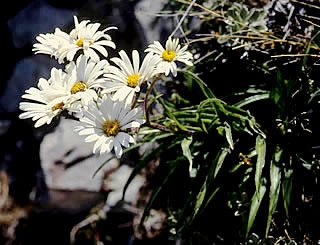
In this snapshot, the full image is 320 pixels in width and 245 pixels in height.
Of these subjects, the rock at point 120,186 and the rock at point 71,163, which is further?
the rock at point 71,163

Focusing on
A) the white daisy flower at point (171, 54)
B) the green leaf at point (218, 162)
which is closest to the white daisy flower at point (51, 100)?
the white daisy flower at point (171, 54)

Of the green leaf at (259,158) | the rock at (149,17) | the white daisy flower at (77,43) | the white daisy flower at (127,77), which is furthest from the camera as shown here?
the rock at (149,17)

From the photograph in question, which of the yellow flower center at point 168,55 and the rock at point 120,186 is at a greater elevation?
the yellow flower center at point 168,55

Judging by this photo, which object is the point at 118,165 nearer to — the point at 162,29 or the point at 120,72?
the point at 162,29

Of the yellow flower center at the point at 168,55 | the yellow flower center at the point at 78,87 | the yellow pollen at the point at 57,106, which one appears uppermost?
the yellow flower center at the point at 168,55

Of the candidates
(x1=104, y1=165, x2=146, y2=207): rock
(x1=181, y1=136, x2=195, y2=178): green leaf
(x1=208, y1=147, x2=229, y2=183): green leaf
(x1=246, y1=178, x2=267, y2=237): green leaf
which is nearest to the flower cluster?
(x1=181, y1=136, x2=195, y2=178): green leaf

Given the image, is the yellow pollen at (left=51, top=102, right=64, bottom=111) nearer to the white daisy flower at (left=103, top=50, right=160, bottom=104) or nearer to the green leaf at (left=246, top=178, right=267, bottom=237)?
the white daisy flower at (left=103, top=50, right=160, bottom=104)

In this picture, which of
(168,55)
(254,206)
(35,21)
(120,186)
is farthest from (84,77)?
(35,21)

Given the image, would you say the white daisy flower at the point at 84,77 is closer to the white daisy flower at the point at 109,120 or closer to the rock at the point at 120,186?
the white daisy flower at the point at 109,120
